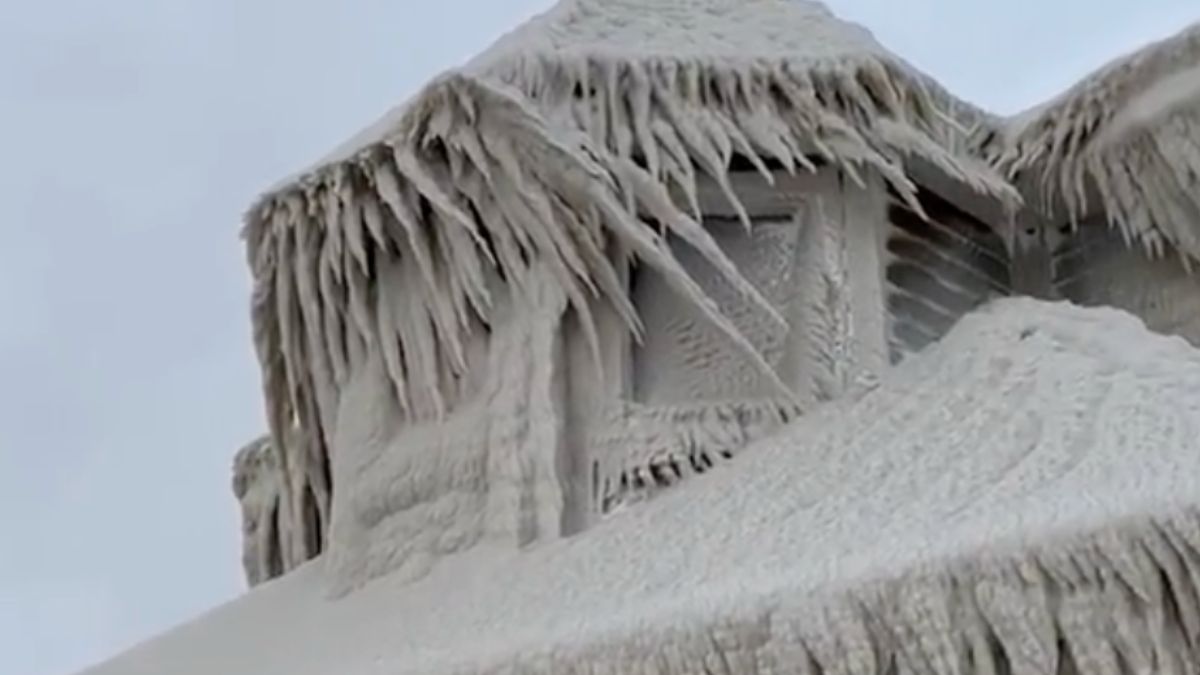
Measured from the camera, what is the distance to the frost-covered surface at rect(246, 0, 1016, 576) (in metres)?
1.77

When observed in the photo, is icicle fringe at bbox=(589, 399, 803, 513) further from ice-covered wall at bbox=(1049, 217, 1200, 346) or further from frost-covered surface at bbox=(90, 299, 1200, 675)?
ice-covered wall at bbox=(1049, 217, 1200, 346)

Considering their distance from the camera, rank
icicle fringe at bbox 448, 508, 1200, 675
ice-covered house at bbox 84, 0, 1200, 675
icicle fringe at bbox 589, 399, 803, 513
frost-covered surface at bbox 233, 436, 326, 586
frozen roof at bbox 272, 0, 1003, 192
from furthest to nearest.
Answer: frost-covered surface at bbox 233, 436, 326, 586 < frozen roof at bbox 272, 0, 1003, 192 < icicle fringe at bbox 589, 399, 803, 513 < ice-covered house at bbox 84, 0, 1200, 675 < icicle fringe at bbox 448, 508, 1200, 675

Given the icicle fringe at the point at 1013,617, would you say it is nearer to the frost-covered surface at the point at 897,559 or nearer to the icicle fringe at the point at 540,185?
the frost-covered surface at the point at 897,559

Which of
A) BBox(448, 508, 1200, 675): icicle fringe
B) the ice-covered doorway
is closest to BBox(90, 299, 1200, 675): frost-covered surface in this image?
Answer: BBox(448, 508, 1200, 675): icicle fringe

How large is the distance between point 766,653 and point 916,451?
0.83 feet

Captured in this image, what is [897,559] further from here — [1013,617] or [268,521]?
[268,521]

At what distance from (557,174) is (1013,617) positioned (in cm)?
57

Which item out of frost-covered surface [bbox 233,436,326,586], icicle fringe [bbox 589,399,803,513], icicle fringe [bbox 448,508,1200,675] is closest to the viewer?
Result: icicle fringe [bbox 448,508,1200,675]

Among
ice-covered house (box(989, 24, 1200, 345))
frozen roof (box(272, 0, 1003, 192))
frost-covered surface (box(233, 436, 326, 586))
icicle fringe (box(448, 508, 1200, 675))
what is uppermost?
frozen roof (box(272, 0, 1003, 192))

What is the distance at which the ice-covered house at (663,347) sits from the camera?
152cm

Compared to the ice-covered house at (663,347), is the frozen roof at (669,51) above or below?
above

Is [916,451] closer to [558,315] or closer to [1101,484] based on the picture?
[1101,484]

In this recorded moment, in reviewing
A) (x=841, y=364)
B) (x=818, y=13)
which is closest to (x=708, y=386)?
(x=841, y=364)

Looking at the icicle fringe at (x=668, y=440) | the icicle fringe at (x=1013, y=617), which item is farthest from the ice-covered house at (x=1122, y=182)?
the icicle fringe at (x=1013, y=617)
